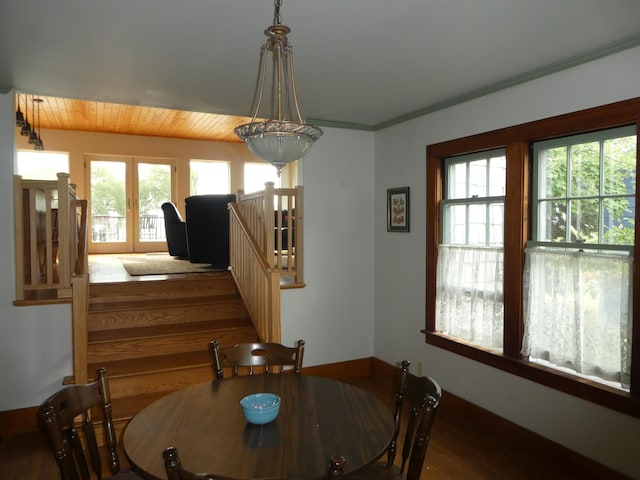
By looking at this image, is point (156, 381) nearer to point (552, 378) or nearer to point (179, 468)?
point (179, 468)

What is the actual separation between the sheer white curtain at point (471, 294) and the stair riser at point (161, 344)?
5.74 ft

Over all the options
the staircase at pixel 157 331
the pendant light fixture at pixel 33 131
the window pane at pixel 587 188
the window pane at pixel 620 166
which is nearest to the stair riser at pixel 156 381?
the staircase at pixel 157 331

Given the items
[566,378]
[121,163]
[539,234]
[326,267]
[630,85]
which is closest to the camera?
[630,85]

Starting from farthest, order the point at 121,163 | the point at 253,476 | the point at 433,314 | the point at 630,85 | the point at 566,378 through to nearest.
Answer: the point at 121,163 → the point at 433,314 → the point at 566,378 → the point at 630,85 → the point at 253,476

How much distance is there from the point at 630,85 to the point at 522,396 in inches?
79.8

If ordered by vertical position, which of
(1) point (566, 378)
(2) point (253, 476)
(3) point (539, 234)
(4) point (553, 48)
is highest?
(4) point (553, 48)

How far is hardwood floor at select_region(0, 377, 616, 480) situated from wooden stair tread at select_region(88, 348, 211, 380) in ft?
2.02

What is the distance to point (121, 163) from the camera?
8.24 m

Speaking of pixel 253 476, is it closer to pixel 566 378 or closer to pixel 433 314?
pixel 566 378

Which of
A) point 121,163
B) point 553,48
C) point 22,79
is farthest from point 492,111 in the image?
point 121,163

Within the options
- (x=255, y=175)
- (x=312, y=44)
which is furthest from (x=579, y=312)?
(x=255, y=175)

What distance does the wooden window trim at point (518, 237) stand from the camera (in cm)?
245

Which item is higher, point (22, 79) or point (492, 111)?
point (22, 79)

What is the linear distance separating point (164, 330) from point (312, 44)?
2760mm
